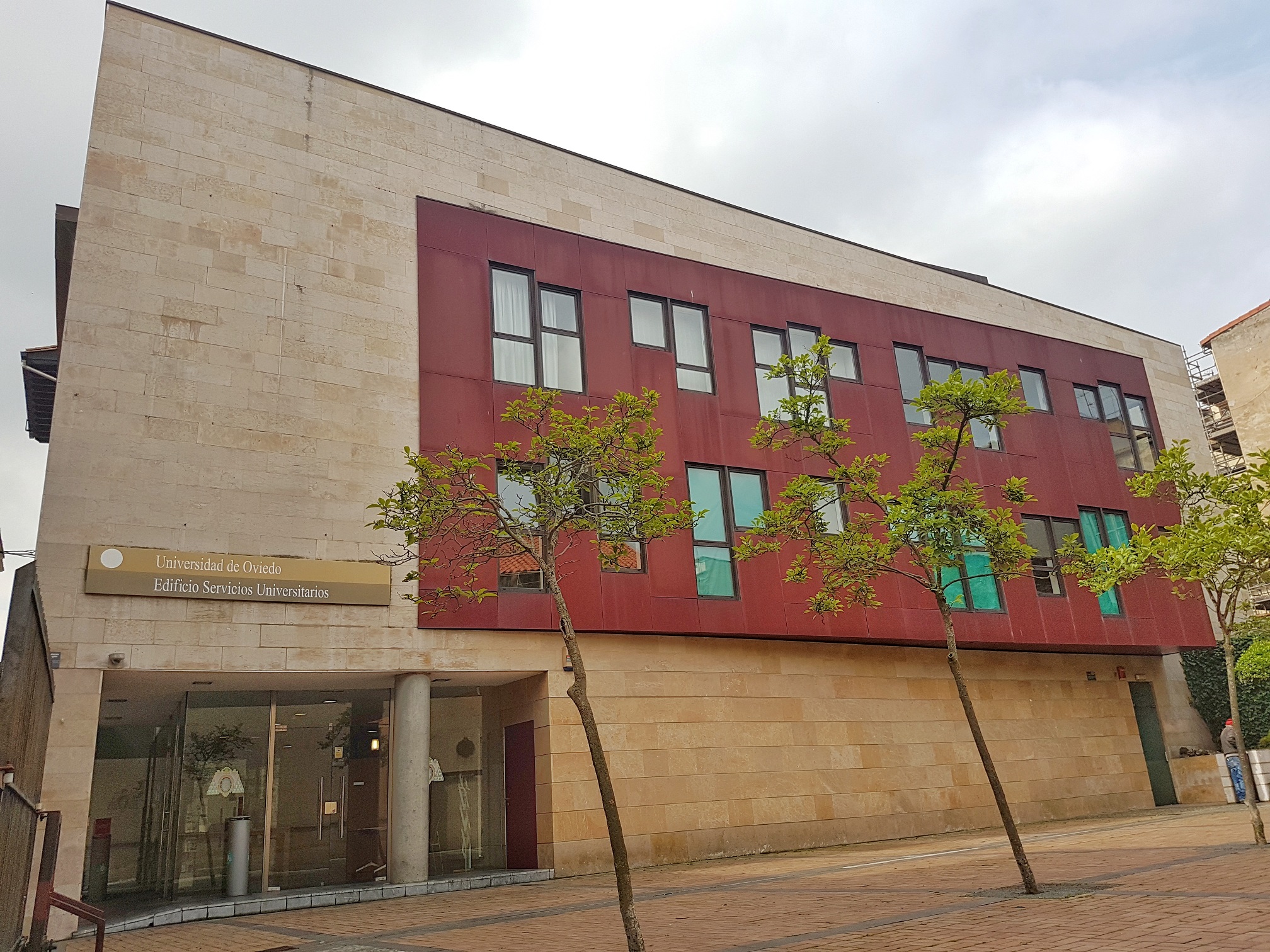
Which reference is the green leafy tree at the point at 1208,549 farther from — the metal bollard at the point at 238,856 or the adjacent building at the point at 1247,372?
the adjacent building at the point at 1247,372

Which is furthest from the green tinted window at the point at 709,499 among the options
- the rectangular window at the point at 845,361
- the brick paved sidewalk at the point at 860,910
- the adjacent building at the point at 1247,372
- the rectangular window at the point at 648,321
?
the adjacent building at the point at 1247,372

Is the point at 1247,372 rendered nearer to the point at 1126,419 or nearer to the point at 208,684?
the point at 1126,419

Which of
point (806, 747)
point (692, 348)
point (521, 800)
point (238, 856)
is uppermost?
point (692, 348)

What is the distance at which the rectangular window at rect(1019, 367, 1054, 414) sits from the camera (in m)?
26.3

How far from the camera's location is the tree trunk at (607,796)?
302 inches

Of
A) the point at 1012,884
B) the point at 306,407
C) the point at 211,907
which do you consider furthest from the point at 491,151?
the point at 1012,884

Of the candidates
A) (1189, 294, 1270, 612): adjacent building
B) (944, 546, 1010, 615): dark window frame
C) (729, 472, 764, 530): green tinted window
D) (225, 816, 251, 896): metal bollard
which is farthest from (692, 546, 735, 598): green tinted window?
(1189, 294, 1270, 612): adjacent building

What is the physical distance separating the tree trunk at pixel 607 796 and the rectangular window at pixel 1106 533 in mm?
20101

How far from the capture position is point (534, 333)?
749 inches

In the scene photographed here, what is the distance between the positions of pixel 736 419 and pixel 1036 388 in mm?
10914

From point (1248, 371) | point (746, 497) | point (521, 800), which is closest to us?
point (521, 800)

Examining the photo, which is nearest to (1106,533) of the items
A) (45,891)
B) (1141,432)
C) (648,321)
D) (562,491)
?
(1141,432)

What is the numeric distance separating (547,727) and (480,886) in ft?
9.20

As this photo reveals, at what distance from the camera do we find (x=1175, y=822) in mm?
18312
